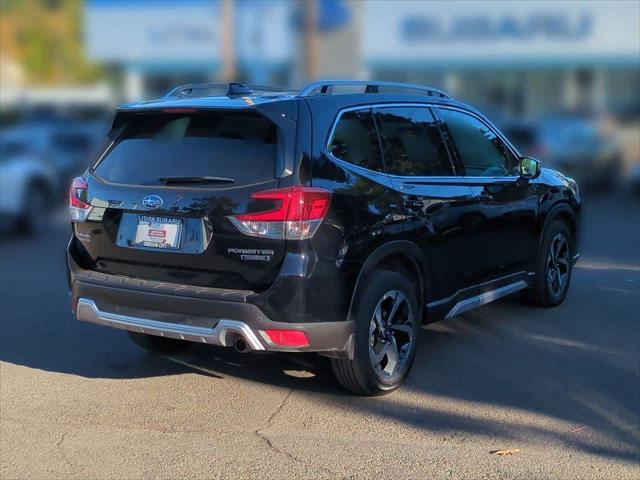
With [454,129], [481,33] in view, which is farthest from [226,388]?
[481,33]

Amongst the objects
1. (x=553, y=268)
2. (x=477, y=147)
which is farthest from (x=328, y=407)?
(x=553, y=268)

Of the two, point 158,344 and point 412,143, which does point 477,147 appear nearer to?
point 412,143

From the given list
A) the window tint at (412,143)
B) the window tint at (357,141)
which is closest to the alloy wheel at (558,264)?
the window tint at (412,143)

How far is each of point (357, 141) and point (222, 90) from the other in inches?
39.0

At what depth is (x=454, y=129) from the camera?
20.2 feet

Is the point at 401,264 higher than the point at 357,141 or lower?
lower

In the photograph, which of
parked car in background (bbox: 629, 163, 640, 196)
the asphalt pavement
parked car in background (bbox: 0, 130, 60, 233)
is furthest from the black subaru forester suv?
parked car in background (bbox: 629, 163, 640, 196)

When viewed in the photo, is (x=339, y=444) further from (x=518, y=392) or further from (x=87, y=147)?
(x=87, y=147)

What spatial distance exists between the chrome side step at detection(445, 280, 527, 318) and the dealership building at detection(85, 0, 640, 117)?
1115 inches

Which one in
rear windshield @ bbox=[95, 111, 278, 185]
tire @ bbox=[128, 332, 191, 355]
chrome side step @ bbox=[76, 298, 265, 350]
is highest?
rear windshield @ bbox=[95, 111, 278, 185]

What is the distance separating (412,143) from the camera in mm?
5656

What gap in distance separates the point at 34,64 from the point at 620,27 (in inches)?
2978

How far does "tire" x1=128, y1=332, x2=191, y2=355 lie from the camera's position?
604 centimetres

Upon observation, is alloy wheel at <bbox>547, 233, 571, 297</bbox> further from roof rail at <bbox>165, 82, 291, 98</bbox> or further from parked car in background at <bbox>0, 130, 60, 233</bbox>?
parked car in background at <bbox>0, 130, 60, 233</bbox>
